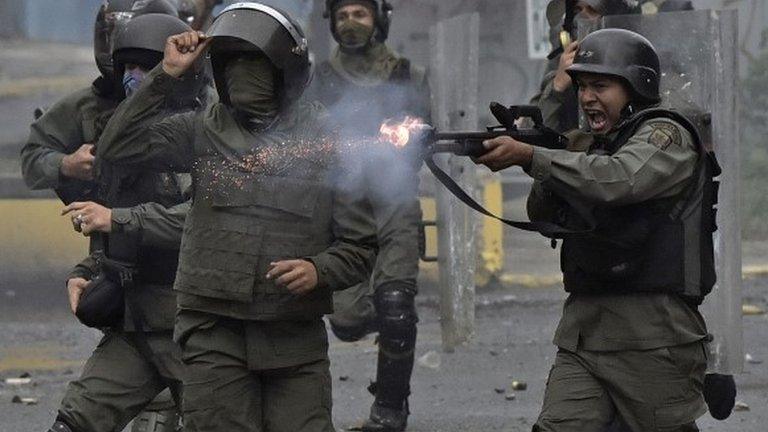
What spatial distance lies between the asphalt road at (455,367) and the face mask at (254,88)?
8.85ft

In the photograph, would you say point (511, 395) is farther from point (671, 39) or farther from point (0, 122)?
point (0, 122)

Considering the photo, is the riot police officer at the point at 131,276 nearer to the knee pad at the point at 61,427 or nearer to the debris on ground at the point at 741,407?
the knee pad at the point at 61,427

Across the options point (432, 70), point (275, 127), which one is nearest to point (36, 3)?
point (432, 70)

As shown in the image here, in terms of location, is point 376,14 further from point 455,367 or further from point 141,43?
point 141,43

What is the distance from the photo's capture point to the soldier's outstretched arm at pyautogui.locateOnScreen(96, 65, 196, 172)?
5.22 m

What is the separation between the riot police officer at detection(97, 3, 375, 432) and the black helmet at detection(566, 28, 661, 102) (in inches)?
30.0

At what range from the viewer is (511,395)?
330 inches

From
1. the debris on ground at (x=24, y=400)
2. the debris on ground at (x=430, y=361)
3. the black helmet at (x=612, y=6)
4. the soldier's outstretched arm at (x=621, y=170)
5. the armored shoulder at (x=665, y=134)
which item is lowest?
the debris on ground at (x=430, y=361)

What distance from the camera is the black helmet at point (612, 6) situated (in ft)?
23.1

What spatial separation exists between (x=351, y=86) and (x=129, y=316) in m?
2.41

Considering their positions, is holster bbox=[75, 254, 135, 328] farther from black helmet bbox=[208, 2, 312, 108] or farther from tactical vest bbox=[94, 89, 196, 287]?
black helmet bbox=[208, 2, 312, 108]

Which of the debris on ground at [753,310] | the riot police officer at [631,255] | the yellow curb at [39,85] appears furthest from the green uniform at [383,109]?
the yellow curb at [39,85]

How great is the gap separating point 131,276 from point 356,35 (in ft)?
8.38

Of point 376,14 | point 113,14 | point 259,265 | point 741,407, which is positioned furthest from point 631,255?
point 376,14
